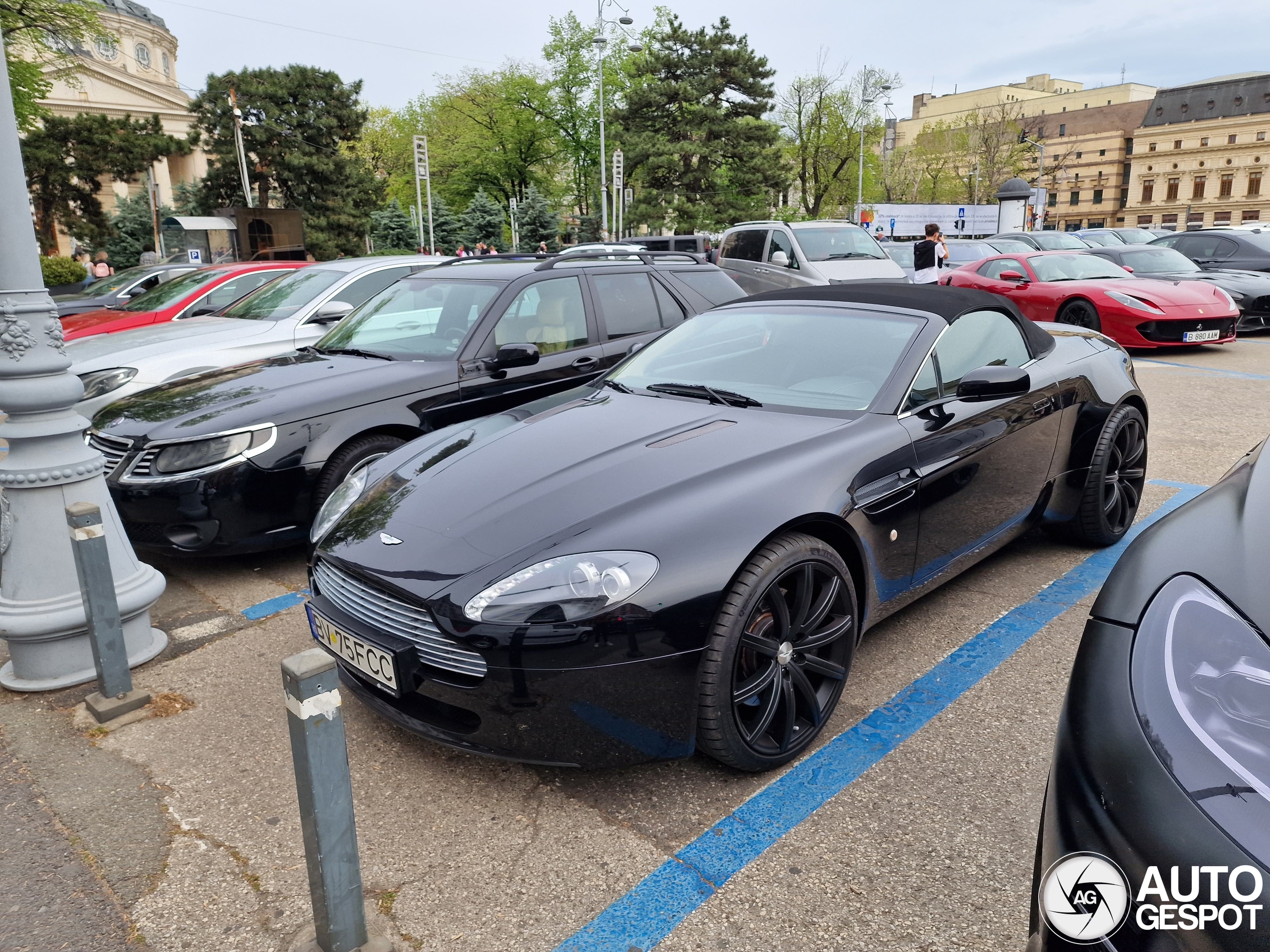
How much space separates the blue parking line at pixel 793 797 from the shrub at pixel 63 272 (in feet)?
90.1

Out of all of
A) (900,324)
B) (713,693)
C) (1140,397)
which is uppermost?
(900,324)

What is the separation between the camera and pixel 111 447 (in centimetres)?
450

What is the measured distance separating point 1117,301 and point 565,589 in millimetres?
11162

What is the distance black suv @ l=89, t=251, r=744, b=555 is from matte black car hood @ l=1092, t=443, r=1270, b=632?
2.86m

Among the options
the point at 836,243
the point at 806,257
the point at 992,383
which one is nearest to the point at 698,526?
the point at 992,383

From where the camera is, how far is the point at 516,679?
2.38 metres

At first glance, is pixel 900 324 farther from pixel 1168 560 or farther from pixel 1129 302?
pixel 1129 302

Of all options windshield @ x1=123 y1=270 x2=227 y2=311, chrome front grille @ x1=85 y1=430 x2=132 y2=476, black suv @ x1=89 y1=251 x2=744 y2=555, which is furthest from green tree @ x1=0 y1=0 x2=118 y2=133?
chrome front grille @ x1=85 y1=430 x2=132 y2=476

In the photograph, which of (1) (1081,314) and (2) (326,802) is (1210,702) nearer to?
(2) (326,802)

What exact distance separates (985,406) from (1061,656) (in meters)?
1.05

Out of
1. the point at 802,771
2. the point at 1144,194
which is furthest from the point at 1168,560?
the point at 1144,194

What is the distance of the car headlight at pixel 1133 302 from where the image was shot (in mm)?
11061

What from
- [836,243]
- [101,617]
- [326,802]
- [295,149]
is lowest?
[101,617]

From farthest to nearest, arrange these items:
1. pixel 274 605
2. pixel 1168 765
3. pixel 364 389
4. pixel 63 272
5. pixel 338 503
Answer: pixel 63 272 < pixel 364 389 < pixel 274 605 < pixel 338 503 < pixel 1168 765
